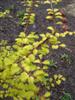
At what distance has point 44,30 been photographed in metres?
6.56

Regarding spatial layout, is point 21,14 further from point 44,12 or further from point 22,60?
point 22,60

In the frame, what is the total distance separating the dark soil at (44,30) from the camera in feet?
16.7

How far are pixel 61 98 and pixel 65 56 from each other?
1223mm

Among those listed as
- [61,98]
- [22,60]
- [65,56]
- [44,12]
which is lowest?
[61,98]

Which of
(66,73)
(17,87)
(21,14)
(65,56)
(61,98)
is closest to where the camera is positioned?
(17,87)

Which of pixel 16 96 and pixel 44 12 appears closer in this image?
pixel 16 96

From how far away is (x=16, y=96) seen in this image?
304 centimetres

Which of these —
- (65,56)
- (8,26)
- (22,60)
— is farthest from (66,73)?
(22,60)

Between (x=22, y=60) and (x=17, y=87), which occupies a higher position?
(x=22, y=60)

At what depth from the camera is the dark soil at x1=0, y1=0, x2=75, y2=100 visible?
509cm

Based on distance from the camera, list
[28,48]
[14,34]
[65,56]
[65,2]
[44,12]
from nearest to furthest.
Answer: [28,48] < [65,56] < [14,34] < [44,12] < [65,2]

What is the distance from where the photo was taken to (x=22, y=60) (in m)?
2.70

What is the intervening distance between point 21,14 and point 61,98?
299 centimetres

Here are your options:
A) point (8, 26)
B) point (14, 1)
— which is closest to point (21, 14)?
point (8, 26)
